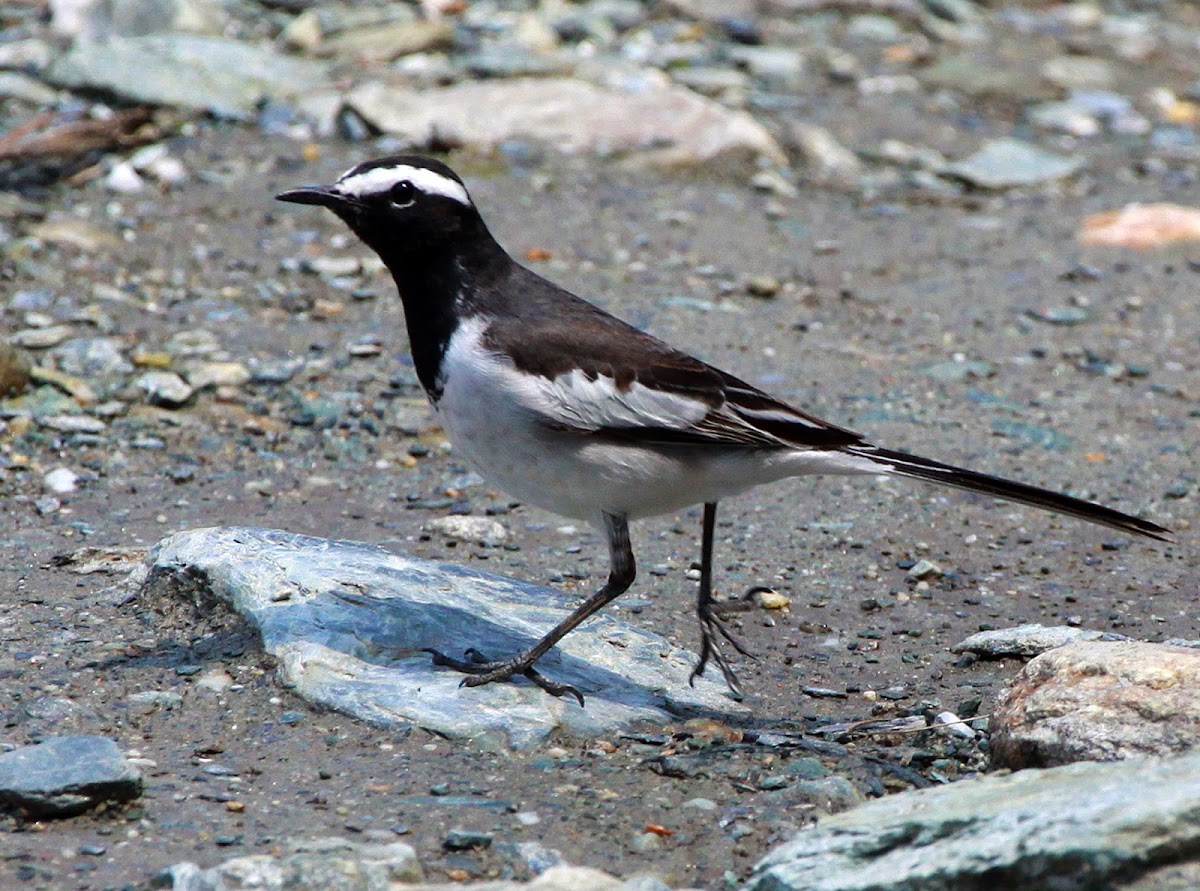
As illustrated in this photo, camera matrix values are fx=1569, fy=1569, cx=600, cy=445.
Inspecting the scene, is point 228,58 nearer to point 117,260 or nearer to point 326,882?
point 117,260

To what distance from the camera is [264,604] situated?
5266mm

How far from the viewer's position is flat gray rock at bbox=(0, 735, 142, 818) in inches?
161

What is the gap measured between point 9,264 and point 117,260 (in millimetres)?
589

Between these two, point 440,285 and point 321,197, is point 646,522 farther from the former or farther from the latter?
point 321,197

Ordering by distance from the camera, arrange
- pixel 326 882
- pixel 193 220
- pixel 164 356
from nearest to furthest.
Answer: pixel 326 882, pixel 164 356, pixel 193 220

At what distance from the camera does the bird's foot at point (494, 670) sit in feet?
16.6

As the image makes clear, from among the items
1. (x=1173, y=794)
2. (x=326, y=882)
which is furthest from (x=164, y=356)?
(x=1173, y=794)

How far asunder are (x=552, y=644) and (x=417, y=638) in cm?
48

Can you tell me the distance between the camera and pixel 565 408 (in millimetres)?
5047

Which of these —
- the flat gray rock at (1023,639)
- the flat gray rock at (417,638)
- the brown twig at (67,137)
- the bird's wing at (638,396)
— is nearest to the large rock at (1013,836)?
the flat gray rock at (417,638)

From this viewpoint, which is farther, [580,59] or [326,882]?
[580,59]

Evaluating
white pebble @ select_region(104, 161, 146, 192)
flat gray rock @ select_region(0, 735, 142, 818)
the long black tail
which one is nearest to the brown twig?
white pebble @ select_region(104, 161, 146, 192)

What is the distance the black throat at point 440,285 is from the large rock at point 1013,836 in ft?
7.19

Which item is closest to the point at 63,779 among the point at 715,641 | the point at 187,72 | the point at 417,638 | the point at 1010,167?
the point at 417,638
